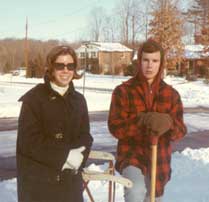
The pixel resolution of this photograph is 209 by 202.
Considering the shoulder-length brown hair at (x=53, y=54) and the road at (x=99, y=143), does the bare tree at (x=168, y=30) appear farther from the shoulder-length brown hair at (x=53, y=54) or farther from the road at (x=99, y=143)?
the shoulder-length brown hair at (x=53, y=54)

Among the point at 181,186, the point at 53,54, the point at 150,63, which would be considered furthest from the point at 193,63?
the point at 53,54

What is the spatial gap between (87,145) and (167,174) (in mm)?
811

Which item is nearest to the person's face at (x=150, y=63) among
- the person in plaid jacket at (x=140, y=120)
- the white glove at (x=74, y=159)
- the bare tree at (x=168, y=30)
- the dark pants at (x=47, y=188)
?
the person in plaid jacket at (x=140, y=120)

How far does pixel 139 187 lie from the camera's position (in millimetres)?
3494

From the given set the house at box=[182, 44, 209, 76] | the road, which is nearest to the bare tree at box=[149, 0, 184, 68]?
the house at box=[182, 44, 209, 76]

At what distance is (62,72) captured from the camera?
310 cm

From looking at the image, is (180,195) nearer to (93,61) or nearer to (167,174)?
(167,174)

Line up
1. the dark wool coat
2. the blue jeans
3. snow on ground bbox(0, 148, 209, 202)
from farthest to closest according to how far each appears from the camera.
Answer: snow on ground bbox(0, 148, 209, 202) < the blue jeans < the dark wool coat

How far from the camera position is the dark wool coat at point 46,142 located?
2988 mm

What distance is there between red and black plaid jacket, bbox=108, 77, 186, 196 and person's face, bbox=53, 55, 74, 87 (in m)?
0.61

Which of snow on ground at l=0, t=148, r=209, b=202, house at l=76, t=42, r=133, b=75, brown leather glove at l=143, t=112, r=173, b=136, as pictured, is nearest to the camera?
brown leather glove at l=143, t=112, r=173, b=136

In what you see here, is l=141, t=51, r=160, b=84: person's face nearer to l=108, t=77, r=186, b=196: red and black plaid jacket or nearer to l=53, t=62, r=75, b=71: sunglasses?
l=108, t=77, r=186, b=196: red and black plaid jacket

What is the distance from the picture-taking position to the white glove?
10.1ft

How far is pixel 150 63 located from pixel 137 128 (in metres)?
0.49
